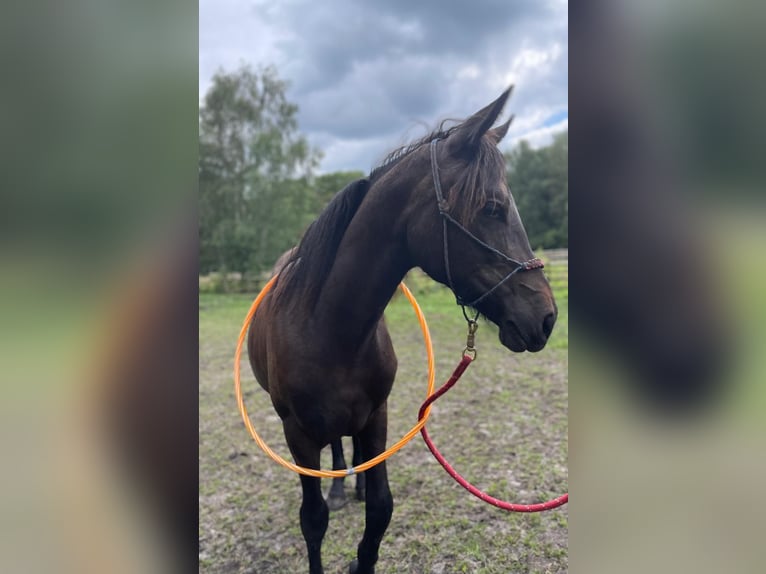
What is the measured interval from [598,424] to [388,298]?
1.37 m

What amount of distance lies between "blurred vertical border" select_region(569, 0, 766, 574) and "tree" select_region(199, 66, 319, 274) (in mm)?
22098

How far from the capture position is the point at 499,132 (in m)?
1.96

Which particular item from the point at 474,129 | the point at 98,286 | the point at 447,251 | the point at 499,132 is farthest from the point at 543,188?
the point at 98,286

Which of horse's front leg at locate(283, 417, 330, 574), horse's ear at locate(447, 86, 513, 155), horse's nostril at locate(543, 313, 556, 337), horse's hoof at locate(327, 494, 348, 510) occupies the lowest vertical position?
horse's hoof at locate(327, 494, 348, 510)

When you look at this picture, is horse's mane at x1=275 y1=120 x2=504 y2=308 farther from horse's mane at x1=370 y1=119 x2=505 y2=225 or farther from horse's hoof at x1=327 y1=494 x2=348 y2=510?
→ horse's hoof at x1=327 y1=494 x2=348 y2=510

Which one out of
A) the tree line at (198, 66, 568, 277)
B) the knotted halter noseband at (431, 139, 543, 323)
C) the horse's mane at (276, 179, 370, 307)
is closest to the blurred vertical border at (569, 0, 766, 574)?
the knotted halter noseband at (431, 139, 543, 323)

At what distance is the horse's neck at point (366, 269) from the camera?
1903 millimetres

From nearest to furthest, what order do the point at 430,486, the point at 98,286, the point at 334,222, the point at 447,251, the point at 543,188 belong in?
1. the point at 98,286
2. the point at 447,251
3. the point at 334,222
4. the point at 430,486
5. the point at 543,188

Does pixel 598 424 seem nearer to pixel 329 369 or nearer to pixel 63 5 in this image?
pixel 63 5

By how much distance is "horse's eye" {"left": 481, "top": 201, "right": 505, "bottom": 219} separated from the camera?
163cm

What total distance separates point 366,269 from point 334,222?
11.7 inches

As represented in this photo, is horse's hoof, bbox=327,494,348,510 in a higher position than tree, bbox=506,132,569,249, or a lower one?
lower

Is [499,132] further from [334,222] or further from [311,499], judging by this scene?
[311,499]

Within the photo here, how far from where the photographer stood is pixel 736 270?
1.98ft
